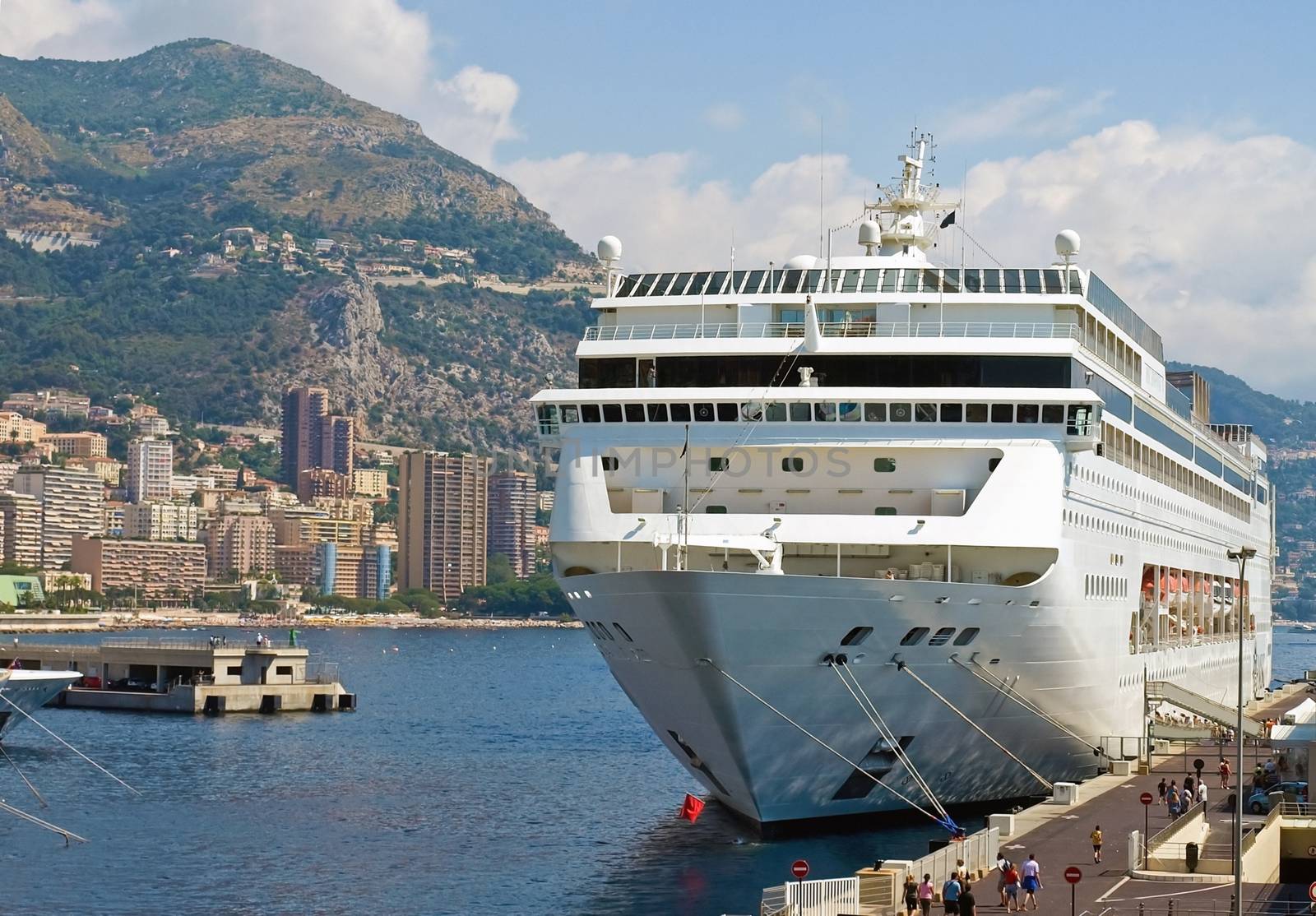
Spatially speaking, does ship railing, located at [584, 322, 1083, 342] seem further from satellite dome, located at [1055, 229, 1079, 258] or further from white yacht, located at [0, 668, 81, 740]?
white yacht, located at [0, 668, 81, 740]

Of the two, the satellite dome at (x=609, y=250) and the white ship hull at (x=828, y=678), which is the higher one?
the satellite dome at (x=609, y=250)

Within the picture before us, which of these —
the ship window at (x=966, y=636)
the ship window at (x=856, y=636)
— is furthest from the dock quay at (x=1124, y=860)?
the ship window at (x=856, y=636)

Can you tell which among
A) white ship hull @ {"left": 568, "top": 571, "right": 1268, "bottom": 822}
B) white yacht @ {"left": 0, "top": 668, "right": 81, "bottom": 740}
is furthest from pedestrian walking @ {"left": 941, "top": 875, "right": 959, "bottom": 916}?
white yacht @ {"left": 0, "top": 668, "right": 81, "bottom": 740}

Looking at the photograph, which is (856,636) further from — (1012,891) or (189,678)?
(189,678)

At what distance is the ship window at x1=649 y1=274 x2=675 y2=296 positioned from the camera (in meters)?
44.8

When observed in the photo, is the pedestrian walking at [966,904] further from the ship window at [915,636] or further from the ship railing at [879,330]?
the ship railing at [879,330]

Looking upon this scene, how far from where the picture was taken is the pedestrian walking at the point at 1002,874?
103 feet

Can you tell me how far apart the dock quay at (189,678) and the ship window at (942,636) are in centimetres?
6653

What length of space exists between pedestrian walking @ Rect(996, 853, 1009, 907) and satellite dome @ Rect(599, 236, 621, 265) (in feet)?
58.3

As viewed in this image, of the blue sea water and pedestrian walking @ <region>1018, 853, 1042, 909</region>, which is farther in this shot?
the blue sea water

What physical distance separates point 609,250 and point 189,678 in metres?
65.1

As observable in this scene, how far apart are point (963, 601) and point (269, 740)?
51086mm

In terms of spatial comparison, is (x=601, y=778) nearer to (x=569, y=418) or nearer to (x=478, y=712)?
(x=569, y=418)

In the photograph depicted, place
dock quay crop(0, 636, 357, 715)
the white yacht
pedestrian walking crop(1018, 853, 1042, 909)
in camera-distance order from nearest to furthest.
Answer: pedestrian walking crop(1018, 853, 1042, 909) → the white yacht → dock quay crop(0, 636, 357, 715)
